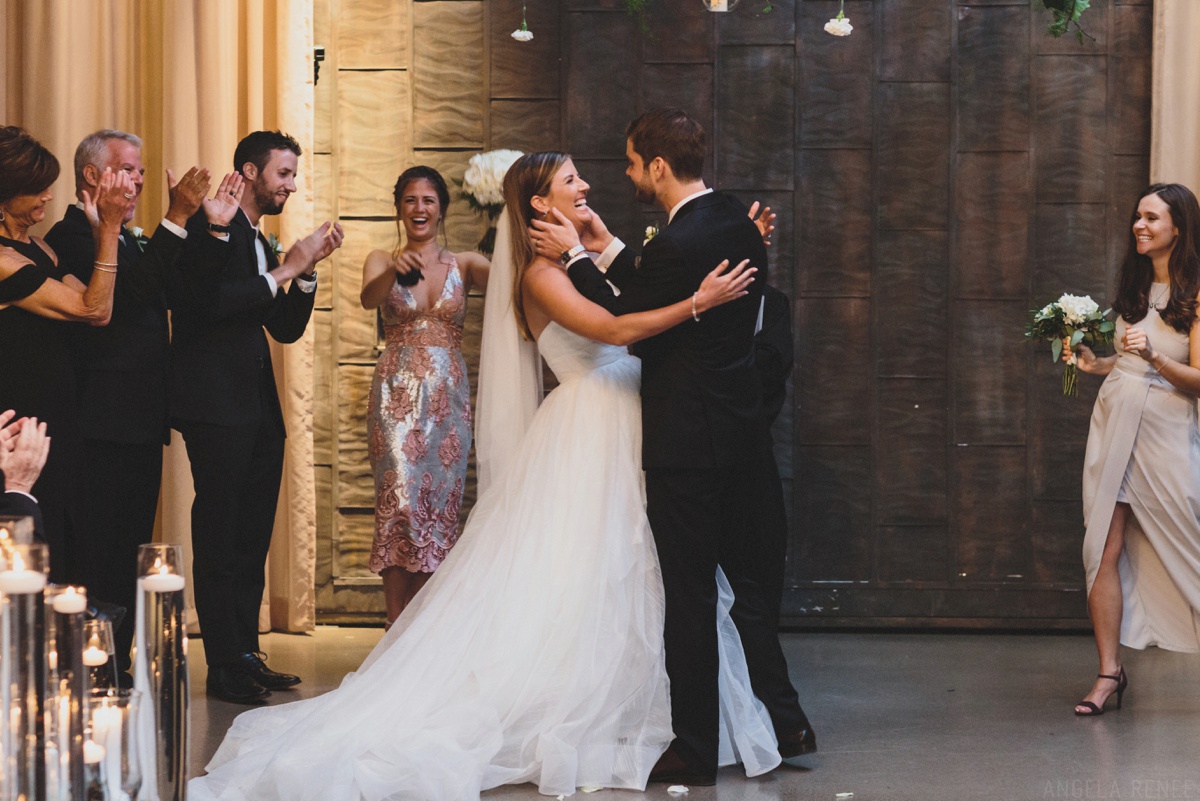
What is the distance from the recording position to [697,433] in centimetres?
352

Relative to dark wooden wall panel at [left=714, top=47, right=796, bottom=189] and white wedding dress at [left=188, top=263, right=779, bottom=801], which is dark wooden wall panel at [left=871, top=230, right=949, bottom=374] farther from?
white wedding dress at [left=188, top=263, right=779, bottom=801]

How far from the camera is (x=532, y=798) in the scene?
333cm

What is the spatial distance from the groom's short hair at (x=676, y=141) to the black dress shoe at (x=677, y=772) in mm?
1599

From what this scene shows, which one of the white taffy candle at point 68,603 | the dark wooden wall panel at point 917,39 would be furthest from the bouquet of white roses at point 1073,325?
the white taffy candle at point 68,603

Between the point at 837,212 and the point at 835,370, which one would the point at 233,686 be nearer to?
the point at 835,370

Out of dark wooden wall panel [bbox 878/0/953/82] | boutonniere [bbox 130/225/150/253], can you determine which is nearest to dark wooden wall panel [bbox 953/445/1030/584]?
dark wooden wall panel [bbox 878/0/953/82]

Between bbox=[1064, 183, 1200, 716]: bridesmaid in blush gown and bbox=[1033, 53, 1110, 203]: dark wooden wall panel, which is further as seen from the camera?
bbox=[1033, 53, 1110, 203]: dark wooden wall panel

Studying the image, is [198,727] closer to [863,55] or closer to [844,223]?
[844,223]

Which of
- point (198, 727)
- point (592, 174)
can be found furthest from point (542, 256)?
point (592, 174)

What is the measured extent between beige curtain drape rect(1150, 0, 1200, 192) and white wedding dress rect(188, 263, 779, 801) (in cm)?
317

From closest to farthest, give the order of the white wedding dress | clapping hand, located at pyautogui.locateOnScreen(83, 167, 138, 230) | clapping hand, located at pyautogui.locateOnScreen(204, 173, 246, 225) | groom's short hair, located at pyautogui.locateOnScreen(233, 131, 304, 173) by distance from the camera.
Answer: the white wedding dress → clapping hand, located at pyautogui.locateOnScreen(83, 167, 138, 230) → clapping hand, located at pyautogui.locateOnScreen(204, 173, 246, 225) → groom's short hair, located at pyautogui.locateOnScreen(233, 131, 304, 173)

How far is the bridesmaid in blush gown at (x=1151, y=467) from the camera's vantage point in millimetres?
4434

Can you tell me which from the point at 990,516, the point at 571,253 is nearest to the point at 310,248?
the point at 571,253

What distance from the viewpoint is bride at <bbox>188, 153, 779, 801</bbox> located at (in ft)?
10.8
